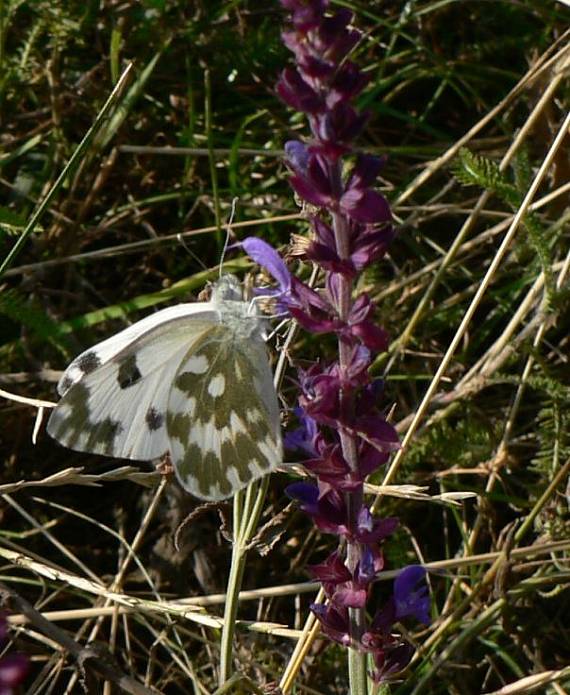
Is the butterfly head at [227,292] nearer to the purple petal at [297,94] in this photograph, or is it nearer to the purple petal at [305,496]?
the purple petal at [305,496]

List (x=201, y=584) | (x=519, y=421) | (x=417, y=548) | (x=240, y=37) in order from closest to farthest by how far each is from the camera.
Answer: (x=417, y=548), (x=201, y=584), (x=519, y=421), (x=240, y=37)

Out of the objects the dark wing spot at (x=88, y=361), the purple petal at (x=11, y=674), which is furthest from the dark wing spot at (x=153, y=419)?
the purple petal at (x=11, y=674)

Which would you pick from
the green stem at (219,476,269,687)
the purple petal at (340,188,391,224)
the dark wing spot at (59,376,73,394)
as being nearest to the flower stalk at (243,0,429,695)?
the purple petal at (340,188,391,224)

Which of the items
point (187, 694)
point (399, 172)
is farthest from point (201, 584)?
point (399, 172)

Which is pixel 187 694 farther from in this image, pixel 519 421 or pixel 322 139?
pixel 322 139

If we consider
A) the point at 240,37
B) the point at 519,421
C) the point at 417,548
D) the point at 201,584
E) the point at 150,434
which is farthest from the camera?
the point at 240,37
